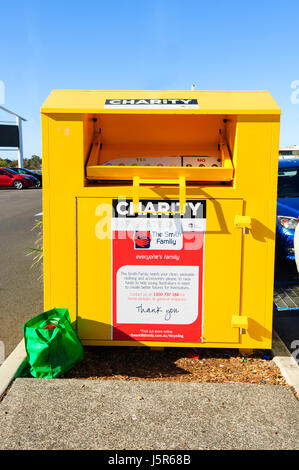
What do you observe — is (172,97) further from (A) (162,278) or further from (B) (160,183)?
(A) (162,278)

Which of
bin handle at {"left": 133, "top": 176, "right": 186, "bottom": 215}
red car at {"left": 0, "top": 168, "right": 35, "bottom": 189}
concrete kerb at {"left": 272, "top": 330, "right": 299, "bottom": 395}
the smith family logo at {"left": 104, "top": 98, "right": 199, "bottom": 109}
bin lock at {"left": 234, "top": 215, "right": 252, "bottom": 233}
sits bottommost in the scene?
concrete kerb at {"left": 272, "top": 330, "right": 299, "bottom": 395}

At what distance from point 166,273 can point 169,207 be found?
0.47m

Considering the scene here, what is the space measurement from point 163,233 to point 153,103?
936 millimetres

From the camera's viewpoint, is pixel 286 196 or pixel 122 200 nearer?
pixel 122 200

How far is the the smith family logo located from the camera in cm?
312

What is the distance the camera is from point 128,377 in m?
3.02

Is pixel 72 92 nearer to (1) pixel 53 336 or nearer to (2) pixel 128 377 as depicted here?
(1) pixel 53 336

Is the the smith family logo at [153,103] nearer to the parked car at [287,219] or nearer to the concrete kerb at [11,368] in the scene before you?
the concrete kerb at [11,368]

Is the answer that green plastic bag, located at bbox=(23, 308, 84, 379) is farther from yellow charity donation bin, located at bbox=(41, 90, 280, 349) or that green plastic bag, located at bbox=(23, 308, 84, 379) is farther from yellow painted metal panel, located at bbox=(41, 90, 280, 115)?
yellow painted metal panel, located at bbox=(41, 90, 280, 115)

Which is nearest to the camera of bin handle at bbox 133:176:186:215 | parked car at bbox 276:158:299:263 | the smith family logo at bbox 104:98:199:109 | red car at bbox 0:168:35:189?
bin handle at bbox 133:176:186:215

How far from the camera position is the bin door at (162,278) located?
3133 mm

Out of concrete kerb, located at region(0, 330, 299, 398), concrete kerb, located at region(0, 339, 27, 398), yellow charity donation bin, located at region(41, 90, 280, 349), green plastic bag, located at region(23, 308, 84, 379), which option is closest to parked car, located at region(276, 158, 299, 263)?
concrete kerb, located at region(0, 330, 299, 398)
